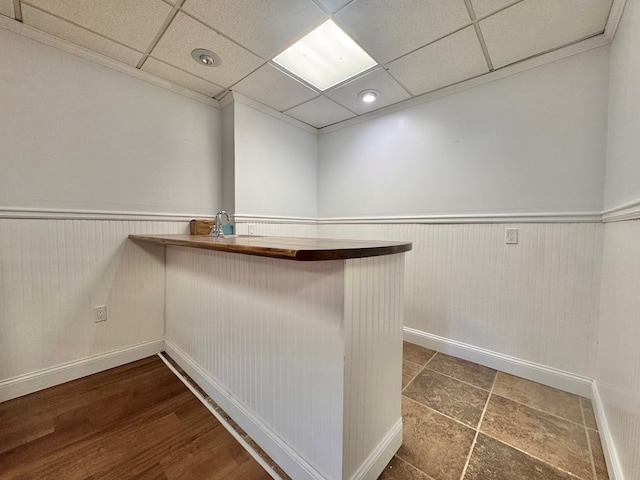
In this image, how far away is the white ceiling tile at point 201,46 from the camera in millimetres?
1584

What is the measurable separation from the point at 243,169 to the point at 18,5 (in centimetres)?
154

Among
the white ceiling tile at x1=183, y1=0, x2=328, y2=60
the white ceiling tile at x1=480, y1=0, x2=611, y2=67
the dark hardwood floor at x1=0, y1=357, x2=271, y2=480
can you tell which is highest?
the white ceiling tile at x1=183, y1=0, x2=328, y2=60

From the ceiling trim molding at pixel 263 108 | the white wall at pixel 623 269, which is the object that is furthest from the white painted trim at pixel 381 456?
the ceiling trim molding at pixel 263 108

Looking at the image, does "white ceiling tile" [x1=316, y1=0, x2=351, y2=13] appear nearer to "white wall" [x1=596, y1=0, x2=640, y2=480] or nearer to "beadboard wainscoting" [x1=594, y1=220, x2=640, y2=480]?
"white wall" [x1=596, y1=0, x2=640, y2=480]

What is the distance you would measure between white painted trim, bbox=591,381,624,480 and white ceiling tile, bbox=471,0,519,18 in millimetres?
2217

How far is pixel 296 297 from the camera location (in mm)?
1024

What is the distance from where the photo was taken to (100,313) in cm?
191

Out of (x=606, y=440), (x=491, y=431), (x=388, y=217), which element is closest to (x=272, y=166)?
(x=388, y=217)

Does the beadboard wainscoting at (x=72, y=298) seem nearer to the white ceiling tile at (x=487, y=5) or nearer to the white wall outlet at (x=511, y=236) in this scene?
the white ceiling tile at (x=487, y=5)

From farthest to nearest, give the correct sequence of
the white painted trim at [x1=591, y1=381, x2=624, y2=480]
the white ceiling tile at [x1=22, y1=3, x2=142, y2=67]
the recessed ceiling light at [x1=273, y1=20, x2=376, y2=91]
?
the recessed ceiling light at [x1=273, y1=20, x2=376, y2=91], the white ceiling tile at [x1=22, y1=3, x2=142, y2=67], the white painted trim at [x1=591, y1=381, x2=624, y2=480]

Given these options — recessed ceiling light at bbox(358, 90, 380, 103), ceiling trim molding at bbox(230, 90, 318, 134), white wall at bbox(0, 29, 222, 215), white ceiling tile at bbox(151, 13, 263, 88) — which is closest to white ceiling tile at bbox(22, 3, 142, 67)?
white wall at bbox(0, 29, 222, 215)

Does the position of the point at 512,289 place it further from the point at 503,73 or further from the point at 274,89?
the point at 274,89

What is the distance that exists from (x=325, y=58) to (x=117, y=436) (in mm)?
2702

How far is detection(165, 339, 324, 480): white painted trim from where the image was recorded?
105 cm
